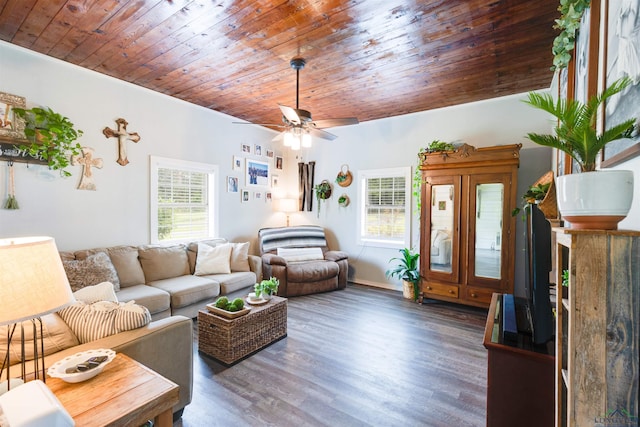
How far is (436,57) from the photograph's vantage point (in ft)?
9.02

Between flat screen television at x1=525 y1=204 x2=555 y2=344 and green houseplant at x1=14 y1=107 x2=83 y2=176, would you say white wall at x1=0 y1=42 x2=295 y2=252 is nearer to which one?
green houseplant at x1=14 y1=107 x2=83 y2=176

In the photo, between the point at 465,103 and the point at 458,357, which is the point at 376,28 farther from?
the point at 458,357

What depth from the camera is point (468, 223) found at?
3.65 metres

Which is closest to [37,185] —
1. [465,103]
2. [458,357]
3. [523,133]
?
[458,357]

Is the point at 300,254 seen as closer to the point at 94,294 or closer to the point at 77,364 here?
the point at 94,294

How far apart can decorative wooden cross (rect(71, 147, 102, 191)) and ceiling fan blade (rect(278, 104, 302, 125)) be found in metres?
2.35

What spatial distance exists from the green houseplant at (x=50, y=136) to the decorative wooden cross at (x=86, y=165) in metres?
0.07

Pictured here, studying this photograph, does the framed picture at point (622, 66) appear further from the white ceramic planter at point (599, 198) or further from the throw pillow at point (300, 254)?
→ the throw pillow at point (300, 254)

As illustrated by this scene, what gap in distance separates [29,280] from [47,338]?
0.71 meters

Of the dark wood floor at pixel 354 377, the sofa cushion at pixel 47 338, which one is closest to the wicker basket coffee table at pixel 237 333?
the dark wood floor at pixel 354 377

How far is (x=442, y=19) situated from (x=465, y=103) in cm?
220

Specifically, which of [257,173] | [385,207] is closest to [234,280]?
[257,173]

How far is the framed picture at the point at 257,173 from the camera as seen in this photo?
502 centimetres

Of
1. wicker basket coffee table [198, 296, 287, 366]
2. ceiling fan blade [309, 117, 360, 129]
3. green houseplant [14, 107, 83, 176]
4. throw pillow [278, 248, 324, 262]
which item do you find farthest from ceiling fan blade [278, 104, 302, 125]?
throw pillow [278, 248, 324, 262]
